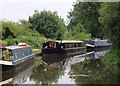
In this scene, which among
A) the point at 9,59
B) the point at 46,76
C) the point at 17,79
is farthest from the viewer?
the point at 9,59

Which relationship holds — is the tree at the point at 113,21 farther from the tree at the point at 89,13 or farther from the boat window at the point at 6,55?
the tree at the point at 89,13

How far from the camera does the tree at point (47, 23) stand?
164 feet

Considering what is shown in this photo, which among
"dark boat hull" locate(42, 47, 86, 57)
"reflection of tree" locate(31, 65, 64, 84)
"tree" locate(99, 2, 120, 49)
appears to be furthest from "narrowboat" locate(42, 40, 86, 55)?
"reflection of tree" locate(31, 65, 64, 84)

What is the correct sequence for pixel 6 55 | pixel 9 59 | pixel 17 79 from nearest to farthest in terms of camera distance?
pixel 17 79 < pixel 9 59 < pixel 6 55

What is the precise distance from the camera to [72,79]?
16109 millimetres

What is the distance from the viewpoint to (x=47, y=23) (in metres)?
50.8

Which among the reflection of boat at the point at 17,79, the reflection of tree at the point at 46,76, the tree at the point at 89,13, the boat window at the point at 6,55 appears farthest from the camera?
the tree at the point at 89,13

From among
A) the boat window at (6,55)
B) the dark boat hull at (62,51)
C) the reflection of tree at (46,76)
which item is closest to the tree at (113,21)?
the reflection of tree at (46,76)

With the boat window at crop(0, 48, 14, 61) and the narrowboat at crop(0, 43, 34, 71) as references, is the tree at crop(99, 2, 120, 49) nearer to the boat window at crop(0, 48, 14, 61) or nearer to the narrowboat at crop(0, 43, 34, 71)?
the narrowboat at crop(0, 43, 34, 71)

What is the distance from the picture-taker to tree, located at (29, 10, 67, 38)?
49.9 m

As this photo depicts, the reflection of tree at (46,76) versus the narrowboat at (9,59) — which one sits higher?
the narrowboat at (9,59)

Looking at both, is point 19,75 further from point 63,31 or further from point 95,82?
point 63,31

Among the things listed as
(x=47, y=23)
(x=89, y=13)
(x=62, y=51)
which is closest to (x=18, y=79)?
(x=62, y=51)

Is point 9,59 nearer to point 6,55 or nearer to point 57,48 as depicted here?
point 6,55
